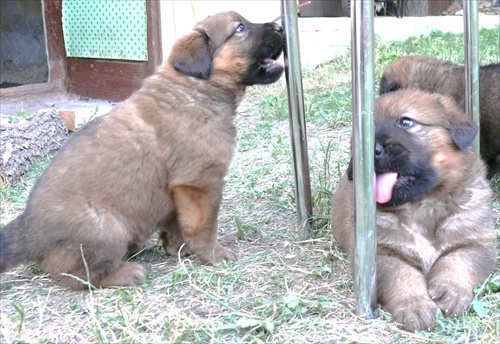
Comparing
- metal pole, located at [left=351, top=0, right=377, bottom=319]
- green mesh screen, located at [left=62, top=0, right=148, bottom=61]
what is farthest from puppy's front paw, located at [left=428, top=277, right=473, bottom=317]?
green mesh screen, located at [left=62, top=0, right=148, bottom=61]

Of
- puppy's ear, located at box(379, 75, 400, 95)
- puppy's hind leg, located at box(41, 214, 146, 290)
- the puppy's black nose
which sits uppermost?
puppy's ear, located at box(379, 75, 400, 95)

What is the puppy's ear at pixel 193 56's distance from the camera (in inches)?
140

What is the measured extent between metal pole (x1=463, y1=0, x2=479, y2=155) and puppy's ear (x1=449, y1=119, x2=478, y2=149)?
0.46 metres

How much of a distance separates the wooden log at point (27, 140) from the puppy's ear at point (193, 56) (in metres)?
2.32

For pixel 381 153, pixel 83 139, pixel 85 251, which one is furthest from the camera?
pixel 83 139

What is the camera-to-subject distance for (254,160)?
5.57 m

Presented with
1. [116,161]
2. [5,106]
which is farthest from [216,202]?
[5,106]

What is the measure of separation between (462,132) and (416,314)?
883mm

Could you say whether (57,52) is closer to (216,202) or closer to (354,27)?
(216,202)

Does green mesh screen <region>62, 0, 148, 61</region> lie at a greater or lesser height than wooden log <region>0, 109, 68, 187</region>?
greater

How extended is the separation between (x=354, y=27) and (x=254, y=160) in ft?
10.3

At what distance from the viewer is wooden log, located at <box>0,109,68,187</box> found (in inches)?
212

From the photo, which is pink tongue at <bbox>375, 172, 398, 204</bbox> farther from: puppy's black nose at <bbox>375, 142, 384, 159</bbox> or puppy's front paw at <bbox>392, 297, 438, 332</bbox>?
puppy's front paw at <bbox>392, 297, 438, 332</bbox>

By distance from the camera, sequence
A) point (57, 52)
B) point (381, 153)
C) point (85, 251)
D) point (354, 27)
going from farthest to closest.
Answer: point (57, 52), point (85, 251), point (381, 153), point (354, 27)
